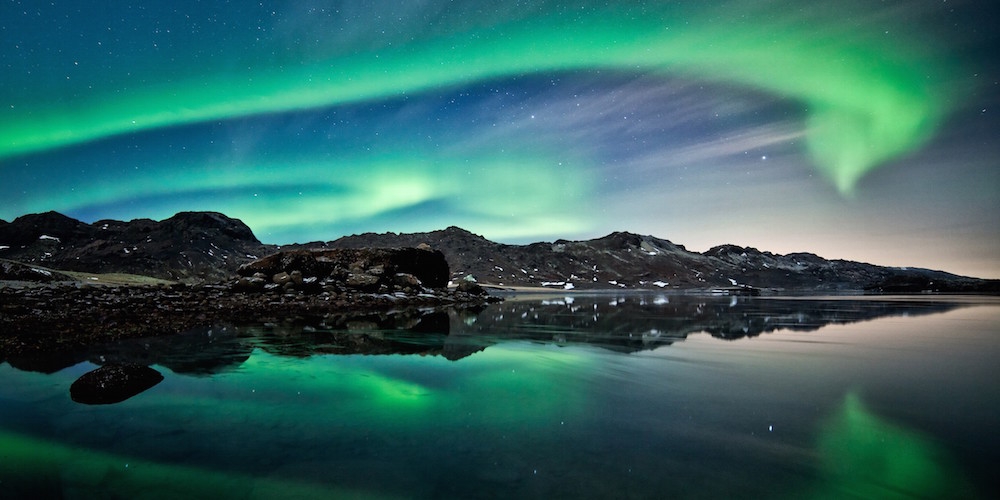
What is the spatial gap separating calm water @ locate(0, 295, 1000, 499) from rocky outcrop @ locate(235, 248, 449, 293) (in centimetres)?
1687

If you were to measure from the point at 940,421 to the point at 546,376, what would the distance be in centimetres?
494

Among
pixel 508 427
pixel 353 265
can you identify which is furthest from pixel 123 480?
pixel 353 265

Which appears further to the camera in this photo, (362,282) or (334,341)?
(362,282)

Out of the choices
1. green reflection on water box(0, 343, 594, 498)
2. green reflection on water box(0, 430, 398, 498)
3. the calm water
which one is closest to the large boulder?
the calm water

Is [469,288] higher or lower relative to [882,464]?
higher

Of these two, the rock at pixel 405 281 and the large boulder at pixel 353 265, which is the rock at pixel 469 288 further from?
the rock at pixel 405 281

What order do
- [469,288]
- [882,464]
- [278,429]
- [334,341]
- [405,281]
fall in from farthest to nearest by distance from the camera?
[469,288] → [405,281] → [334,341] → [278,429] → [882,464]

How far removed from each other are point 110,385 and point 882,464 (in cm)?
907

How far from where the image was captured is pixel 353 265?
1244 inches

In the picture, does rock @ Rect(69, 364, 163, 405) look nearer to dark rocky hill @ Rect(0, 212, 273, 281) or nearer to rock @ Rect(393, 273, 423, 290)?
rock @ Rect(393, 273, 423, 290)

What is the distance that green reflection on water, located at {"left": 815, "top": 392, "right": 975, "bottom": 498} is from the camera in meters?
3.16

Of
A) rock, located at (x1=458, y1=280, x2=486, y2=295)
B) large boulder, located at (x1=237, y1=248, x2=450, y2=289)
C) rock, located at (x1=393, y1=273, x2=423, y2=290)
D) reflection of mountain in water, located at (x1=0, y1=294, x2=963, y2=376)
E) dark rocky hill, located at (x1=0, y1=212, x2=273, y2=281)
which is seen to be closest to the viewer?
reflection of mountain in water, located at (x1=0, y1=294, x2=963, y2=376)

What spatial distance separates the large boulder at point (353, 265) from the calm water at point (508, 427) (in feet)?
65.9

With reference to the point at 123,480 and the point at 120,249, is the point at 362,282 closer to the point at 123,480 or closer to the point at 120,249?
the point at 123,480
